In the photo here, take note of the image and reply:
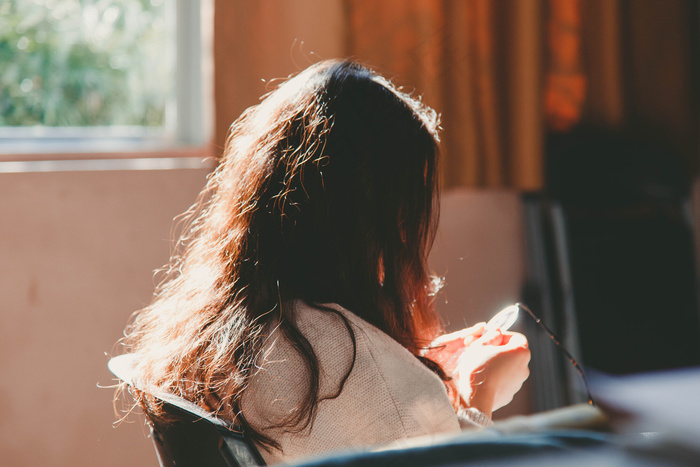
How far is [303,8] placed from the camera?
5.07 feet

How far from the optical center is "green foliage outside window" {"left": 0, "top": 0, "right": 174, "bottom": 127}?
1.50 meters

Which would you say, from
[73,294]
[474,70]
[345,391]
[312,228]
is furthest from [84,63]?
[345,391]

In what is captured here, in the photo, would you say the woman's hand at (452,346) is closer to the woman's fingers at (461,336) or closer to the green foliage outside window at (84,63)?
the woman's fingers at (461,336)

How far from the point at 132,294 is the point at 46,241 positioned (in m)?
0.22

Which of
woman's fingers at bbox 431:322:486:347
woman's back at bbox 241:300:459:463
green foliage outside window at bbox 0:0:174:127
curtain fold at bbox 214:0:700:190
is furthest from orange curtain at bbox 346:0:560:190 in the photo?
woman's back at bbox 241:300:459:463

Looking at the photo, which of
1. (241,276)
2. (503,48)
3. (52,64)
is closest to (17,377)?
(52,64)

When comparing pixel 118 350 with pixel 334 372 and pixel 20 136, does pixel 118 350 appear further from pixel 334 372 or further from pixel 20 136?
pixel 334 372

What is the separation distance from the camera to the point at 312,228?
2.31 feet

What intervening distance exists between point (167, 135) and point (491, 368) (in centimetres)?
114

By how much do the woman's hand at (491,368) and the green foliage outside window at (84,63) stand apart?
112 centimetres

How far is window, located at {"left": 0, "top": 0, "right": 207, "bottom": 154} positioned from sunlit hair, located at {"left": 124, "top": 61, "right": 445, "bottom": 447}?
93 cm

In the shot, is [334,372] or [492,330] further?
[492,330]

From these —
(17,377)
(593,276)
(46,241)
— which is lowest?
(17,377)

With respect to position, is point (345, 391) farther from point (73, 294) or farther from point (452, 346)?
point (73, 294)
